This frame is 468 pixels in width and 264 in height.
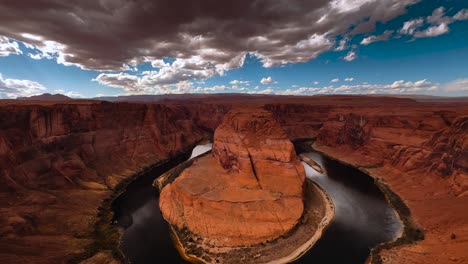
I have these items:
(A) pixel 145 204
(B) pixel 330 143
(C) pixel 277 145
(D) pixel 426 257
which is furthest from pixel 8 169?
(B) pixel 330 143

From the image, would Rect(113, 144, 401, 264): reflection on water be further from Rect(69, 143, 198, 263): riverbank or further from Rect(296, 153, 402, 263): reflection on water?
Rect(69, 143, 198, 263): riverbank

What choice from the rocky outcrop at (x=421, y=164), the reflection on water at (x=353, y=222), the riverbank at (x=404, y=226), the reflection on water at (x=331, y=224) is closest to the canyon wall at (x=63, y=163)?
the reflection on water at (x=331, y=224)

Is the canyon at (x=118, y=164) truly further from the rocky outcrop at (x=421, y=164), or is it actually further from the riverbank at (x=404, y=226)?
the riverbank at (x=404, y=226)

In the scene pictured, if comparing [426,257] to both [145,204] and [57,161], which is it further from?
[57,161]

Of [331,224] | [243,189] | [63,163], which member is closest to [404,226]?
[331,224]

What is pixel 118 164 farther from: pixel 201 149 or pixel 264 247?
pixel 264 247

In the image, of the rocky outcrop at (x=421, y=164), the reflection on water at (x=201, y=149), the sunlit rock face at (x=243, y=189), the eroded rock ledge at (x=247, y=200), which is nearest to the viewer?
the rocky outcrop at (x=421, y=164)
